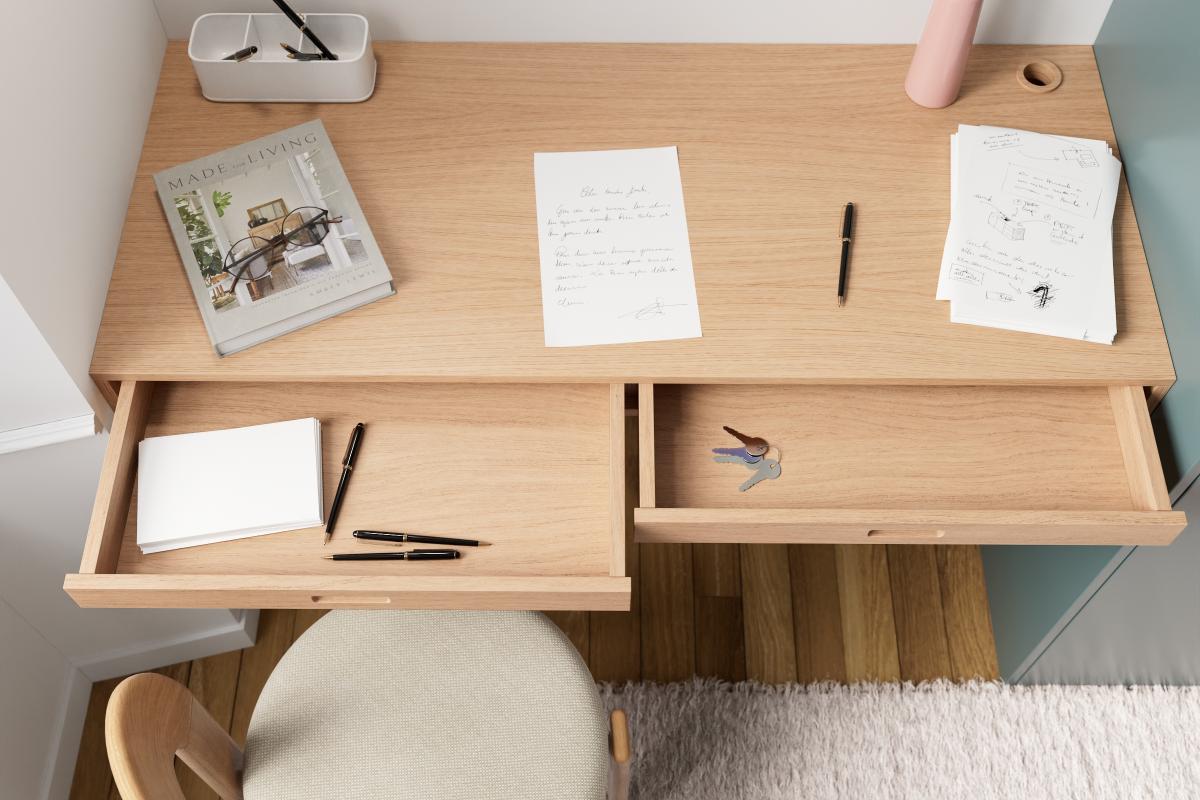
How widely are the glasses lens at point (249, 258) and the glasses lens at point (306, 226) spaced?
29mm

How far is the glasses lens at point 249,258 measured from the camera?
3.79ft

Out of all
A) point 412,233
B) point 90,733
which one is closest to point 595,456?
point 412,233

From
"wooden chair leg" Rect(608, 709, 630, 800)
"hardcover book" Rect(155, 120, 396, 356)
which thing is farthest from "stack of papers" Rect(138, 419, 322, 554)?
"wooden chair leg" Rect(608, 709, 630, 800)

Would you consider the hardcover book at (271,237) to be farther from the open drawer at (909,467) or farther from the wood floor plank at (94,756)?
the wood floor plank at (94,756)

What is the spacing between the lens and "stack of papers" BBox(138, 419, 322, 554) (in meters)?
1.08

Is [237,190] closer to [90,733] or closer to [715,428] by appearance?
[715,428]

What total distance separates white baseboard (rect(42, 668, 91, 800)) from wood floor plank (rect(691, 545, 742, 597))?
1059 mm

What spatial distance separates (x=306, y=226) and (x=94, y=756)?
1.03 meters

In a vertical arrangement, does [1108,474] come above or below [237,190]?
below

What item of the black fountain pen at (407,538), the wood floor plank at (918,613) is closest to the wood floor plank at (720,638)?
the wood floor plank at (918,613)

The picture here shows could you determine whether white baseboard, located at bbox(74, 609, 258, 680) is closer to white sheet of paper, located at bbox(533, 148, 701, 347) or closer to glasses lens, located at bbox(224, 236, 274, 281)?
glasses lens, located at bbox(224, 236, 274, 281)

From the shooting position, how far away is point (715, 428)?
3.82ft

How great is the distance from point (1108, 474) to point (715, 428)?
46 centimetres

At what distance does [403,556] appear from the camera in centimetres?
107
